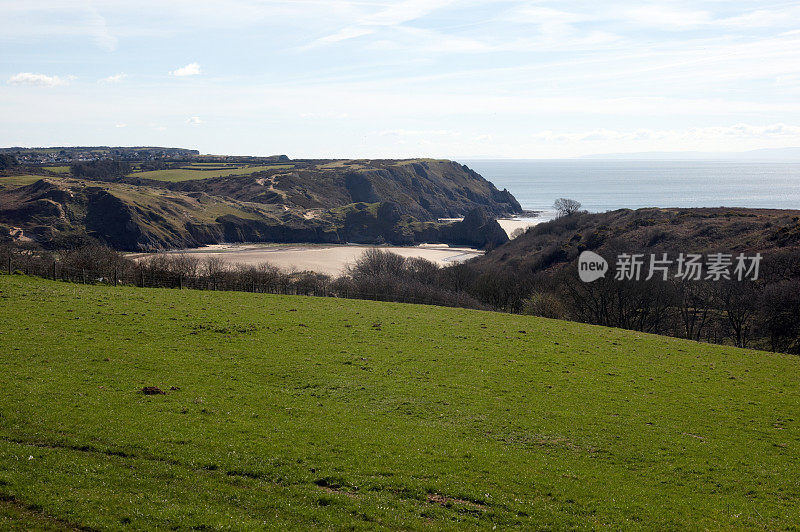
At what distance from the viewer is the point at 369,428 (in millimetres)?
18891

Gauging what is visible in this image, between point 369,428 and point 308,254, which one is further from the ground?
point 369,428

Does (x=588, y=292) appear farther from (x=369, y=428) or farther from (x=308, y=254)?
(x=308, y=254)

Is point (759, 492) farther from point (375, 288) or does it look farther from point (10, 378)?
point (375, 288)

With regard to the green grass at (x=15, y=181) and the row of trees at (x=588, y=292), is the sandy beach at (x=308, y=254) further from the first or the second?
the green grass at (x=15, y=181)

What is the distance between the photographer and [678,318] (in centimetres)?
6016

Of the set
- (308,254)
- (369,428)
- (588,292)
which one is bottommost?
(308,254)

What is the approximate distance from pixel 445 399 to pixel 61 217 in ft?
576

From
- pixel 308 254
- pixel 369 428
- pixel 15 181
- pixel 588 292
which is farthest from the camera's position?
pixel 15 181

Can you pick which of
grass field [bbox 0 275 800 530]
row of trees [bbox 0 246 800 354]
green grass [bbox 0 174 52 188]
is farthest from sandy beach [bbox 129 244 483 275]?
grass field [bbox 0 275 800 530]

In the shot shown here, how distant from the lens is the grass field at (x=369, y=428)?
1371cm

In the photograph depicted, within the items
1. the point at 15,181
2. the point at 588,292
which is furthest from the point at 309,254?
the point at 15,181

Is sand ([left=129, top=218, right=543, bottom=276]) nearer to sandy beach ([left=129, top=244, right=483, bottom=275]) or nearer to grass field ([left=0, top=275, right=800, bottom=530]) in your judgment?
sandy beach ([left=129, top=244, right=483, bottom=275])

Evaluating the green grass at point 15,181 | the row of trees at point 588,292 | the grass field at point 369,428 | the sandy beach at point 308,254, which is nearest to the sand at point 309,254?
the sandy beach at point 308,254

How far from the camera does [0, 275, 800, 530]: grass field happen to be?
13711mm
